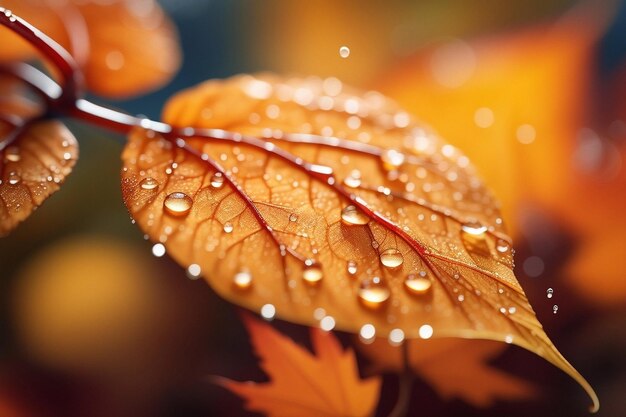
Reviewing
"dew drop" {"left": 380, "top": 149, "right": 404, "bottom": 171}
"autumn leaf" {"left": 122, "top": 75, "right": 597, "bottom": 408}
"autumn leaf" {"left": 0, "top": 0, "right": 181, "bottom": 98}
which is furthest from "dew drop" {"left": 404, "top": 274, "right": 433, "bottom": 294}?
"autumn leaf" {"left": 0, "top": 0, "right": 181, "bottom": 98}

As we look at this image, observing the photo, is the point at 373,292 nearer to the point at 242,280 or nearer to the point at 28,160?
the point at 242,280

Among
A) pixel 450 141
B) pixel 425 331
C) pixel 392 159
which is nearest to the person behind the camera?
pixel 425 331

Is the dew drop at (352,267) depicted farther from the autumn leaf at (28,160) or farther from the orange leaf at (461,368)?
the autumn leaf at (28,160)

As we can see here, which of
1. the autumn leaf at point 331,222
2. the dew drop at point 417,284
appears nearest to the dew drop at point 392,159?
the autumn leaf at point 331,222

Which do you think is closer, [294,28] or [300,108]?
[300,108]

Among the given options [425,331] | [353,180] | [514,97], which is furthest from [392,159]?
[514,97]

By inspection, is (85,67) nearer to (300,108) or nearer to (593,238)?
(300,108)

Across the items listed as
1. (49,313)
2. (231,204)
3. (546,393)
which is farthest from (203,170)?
(546,393)
